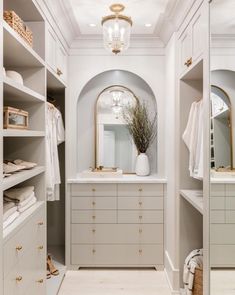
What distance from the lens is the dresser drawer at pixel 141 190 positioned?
329 cm

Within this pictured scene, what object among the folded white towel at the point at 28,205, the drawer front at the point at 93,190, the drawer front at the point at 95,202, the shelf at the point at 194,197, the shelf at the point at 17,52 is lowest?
the drawer front at the point at 95,202

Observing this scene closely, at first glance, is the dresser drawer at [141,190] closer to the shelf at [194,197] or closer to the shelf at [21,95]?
the shelf at [194,197]

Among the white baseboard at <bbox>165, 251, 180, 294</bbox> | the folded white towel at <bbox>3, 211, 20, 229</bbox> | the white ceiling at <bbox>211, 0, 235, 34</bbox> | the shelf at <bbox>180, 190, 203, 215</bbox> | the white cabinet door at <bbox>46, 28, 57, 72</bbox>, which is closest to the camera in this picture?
the white ceiling at <bbox>211, 0, 235, 34</bbox>

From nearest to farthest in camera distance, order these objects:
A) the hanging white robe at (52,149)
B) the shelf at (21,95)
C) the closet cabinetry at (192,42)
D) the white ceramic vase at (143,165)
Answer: the shelf at (21,95), the closet cabinetry at (192,42), the hanging white robe at (52,149), the white ceramic vase at (143,165)

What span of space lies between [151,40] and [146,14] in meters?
0.58

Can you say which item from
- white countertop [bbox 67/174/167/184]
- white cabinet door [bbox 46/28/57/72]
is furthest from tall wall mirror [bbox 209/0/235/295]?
white countertop [bbox 67/174/167/184]

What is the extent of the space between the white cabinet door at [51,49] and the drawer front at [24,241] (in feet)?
4.20

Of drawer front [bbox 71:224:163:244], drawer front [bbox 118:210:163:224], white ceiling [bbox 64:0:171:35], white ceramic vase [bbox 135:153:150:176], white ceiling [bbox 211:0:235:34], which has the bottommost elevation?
drawer front [bbox 71:224:163:244]

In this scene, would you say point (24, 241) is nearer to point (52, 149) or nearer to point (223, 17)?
point (52, 149)

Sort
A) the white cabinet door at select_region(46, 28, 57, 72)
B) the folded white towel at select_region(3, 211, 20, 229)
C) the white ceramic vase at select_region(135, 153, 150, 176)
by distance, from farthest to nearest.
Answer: the white ceramic vase at select_region(135, 153, 150, 176), the white cabinet door at select_region(46, 28, 57, 72), the folded white towel at select_region(3, 211, 20, 229)

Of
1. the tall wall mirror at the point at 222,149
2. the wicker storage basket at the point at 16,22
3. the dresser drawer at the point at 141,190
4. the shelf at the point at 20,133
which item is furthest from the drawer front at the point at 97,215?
the wicker storage basket at the point at 16,22

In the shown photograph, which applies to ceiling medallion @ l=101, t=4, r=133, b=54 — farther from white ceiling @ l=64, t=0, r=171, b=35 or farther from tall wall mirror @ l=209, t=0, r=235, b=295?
tall wall mirror @ l=209, t=0, r=235, b=295

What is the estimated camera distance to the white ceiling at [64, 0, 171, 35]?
2490mm

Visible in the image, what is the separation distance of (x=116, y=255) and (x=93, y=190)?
0.81m
